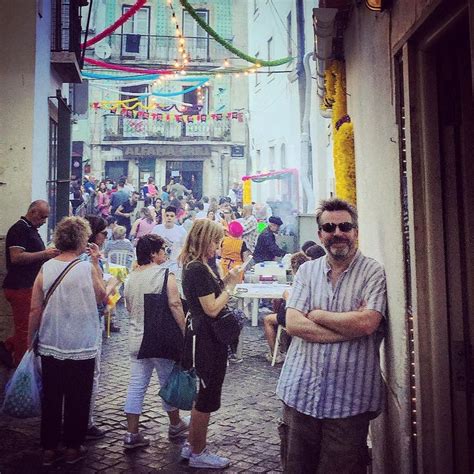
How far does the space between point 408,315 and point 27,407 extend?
287cm

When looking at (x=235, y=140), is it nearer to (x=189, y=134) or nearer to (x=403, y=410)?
(x=189, y=134)

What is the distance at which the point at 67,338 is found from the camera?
4117 millimetres

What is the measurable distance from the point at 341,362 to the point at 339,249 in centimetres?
58

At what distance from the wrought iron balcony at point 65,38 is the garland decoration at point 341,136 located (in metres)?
4.96

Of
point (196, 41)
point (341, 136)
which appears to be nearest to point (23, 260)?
point (341, 136)

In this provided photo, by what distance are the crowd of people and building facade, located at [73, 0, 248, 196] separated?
85.6 feet

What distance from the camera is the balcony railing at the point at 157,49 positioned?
31.9 m

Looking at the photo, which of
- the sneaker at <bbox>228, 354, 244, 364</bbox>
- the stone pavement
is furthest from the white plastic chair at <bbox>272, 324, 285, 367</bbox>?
the sneaker at <bbox>228, 354, 244, 364</bbox>

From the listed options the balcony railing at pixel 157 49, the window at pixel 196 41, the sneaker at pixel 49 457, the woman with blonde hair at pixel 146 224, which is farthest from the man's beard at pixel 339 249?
the window at pixel 196 41

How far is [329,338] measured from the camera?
2838mm

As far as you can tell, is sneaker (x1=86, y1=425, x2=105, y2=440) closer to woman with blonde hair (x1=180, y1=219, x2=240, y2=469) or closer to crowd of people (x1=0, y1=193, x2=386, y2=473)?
crowd of people (x1=0, y1=193, x2=386, y2=473)

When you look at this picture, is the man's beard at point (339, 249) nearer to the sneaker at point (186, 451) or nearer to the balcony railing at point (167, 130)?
the sneaker at point (186, 451)

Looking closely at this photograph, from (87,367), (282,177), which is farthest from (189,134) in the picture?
(87,367)

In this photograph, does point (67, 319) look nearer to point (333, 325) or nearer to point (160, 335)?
point (160, 335)
